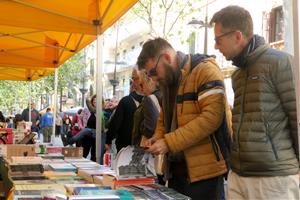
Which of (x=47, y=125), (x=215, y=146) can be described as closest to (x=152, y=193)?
(x=215, y=146)

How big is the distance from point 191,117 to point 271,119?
0.49m

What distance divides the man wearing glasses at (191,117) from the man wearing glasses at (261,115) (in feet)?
0.52

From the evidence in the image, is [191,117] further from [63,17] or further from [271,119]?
[63,17]

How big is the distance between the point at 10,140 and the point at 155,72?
3.62 m

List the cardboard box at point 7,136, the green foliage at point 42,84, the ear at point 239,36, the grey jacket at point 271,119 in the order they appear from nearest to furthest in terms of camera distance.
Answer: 1. the grey jacket at point 271,119
2. the ear at point 239,36
3. the cardboard box at point 7,136
4. the green foliage at point 42,84

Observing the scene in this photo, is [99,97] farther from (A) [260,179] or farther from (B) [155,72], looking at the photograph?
(A) [260,179]

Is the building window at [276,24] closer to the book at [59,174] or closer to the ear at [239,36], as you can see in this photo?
the book at [59,174]

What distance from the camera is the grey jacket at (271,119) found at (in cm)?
201

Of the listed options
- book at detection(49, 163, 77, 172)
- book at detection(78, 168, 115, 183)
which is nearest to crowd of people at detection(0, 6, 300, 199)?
book at detection(78, 168, 115, 183)

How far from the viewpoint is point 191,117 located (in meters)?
2.37

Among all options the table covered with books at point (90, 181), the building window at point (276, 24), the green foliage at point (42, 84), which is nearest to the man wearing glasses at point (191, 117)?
the table covered with books at point (90, 181)

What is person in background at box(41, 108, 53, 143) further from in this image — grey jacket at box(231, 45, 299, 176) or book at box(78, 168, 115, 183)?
grey jacket at box(231, 45, 299, 176)

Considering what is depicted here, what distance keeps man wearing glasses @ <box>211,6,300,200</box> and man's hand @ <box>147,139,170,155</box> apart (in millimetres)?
366

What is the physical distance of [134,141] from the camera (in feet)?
13.2
